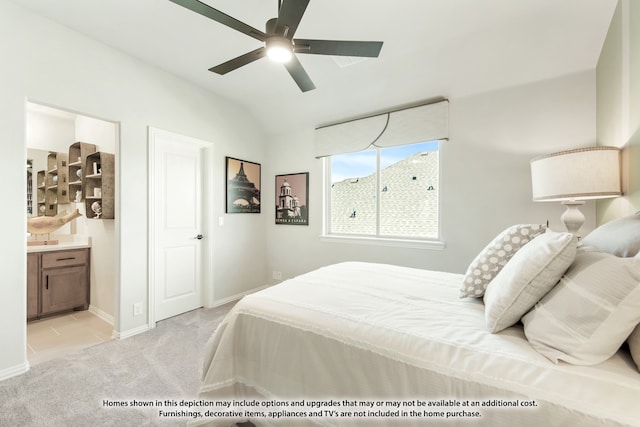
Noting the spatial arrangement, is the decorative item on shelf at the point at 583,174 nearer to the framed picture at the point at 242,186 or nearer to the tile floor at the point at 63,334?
the framed picture at the point at 242,186

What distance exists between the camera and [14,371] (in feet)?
6.35

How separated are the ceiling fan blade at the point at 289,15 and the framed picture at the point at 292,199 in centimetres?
222

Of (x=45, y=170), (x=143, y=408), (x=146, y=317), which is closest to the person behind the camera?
(x=143, y=408)

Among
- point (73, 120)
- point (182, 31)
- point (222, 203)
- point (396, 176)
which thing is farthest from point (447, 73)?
point (73, 120)

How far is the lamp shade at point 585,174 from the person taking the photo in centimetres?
161

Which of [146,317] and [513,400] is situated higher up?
[513,400]

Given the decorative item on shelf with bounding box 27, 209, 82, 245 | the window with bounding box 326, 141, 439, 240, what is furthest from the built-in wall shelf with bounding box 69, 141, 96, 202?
the window with bounding box 326, 141, 439, 240

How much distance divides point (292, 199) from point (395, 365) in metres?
3.14

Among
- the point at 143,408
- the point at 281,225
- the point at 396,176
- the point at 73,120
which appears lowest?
the point at 143,408

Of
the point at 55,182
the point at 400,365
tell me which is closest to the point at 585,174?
the point at 400,365

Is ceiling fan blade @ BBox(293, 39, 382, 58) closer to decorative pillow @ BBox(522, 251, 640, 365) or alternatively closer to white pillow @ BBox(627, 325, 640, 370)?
decorative pillow @ BBox(522, 251, 640, 365)

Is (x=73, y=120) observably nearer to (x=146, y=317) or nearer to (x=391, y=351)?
(x=146, y=317)

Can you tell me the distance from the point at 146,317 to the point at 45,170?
263 centimetres

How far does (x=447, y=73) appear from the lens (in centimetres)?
257
